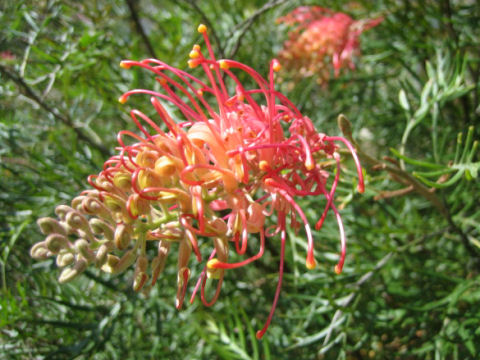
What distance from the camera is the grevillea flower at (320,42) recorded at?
1.33m

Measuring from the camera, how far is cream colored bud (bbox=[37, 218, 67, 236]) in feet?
1.64

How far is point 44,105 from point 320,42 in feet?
2.90

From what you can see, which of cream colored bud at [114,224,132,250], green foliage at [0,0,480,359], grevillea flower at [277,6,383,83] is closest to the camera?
cream colored bud at [114,224,132,250]

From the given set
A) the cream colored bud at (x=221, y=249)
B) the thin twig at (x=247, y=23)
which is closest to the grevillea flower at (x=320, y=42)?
the thin twig at (x=247, y=23)

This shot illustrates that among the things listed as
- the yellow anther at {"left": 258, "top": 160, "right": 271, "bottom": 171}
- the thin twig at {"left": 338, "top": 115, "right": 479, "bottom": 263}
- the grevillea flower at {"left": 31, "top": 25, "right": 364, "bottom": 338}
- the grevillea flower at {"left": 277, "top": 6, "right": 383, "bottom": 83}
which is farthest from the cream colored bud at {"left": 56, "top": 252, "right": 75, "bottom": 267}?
the grevillea flower at {"left": 277, "top": 6, "right": 383, "bottom": 83}

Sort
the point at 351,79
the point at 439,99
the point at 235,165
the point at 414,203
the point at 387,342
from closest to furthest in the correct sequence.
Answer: the point at 235,165, the point at 439,99, the point at 387,342, the point at 414,203, the point at 351,79

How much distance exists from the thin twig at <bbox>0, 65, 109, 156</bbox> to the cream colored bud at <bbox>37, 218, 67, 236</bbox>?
557 millimetres

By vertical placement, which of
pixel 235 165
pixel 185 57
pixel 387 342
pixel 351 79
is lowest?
pixel 387 342

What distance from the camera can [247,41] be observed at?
1.34 meters

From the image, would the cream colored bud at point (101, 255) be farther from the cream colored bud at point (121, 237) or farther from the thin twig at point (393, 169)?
the thin twig at point (393, 169)

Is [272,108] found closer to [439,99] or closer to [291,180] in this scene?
[291,180]

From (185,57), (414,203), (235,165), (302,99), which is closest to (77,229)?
(235,165)

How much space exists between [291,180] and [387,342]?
0.58 metres

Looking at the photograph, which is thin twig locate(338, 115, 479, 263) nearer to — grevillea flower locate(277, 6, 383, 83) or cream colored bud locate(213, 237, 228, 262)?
cream colored bud locate(213, 237, 228, 262)
